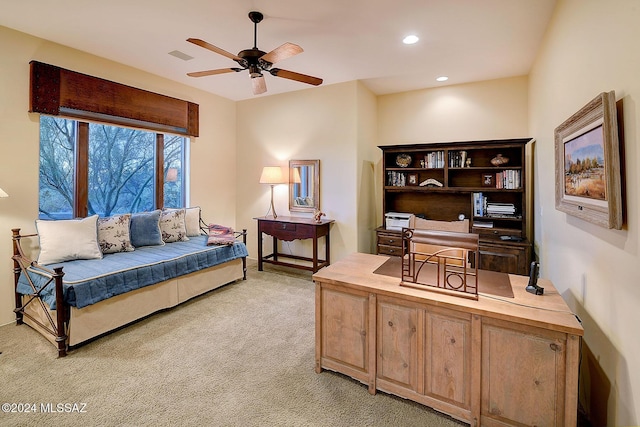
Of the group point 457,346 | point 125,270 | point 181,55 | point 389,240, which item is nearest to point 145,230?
point 125,270

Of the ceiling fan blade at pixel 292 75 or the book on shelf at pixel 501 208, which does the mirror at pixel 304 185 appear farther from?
the book on shelf at pixel 501 208

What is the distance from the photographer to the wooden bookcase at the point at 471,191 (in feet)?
11.8

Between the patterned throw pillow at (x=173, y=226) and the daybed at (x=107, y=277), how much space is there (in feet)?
0.04

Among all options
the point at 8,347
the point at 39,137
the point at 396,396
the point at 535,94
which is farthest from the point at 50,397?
the point at 535,94

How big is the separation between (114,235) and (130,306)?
0.96m

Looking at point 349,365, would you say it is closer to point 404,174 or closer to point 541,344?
point 541,344

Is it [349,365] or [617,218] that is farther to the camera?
[349,365]

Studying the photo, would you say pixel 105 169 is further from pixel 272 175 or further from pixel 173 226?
pixel 272 175

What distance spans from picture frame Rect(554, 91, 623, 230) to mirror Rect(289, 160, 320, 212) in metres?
3.03

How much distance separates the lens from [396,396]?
1.95 meters

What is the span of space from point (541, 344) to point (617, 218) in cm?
67

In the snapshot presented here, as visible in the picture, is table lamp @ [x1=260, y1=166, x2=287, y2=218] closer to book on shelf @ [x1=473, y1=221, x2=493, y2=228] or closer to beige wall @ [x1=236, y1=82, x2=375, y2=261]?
beige wall @ [x1=236, y1=82, x2=375, y2=261]

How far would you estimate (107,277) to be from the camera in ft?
8.65

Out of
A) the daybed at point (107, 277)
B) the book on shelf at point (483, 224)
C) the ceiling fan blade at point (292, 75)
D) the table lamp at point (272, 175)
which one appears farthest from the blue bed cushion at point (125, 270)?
the book on shelf at point (483, 224)
